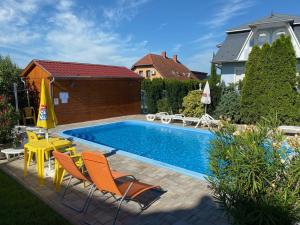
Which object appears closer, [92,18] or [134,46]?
[92,18]

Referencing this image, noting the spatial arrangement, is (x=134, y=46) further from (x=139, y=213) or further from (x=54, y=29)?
(x=139, y=213)

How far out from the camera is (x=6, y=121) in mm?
7895

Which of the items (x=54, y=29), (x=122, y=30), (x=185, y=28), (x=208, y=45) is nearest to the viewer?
(x=54, y=29)

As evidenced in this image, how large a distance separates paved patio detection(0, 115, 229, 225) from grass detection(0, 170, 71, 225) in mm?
159

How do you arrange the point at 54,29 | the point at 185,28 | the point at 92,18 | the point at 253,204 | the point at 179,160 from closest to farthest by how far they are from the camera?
the point at 253,204 < the point at 179,160 < the point at 92,18 < the point at 54,29 < the point at 185,28

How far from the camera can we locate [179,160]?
8.87 meters

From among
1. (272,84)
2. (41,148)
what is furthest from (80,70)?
(272,84)

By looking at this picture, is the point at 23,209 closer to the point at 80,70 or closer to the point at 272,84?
the point at 80,70

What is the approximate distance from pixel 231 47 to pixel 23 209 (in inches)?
752

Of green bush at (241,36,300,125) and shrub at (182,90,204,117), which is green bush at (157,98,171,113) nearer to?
shrub at (182,90,204,117)

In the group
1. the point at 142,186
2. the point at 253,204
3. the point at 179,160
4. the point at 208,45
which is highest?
the point at 208,45

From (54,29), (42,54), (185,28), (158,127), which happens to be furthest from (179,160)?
(42,54)

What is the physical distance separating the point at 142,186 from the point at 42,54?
884 inches

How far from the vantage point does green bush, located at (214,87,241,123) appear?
557 inches
